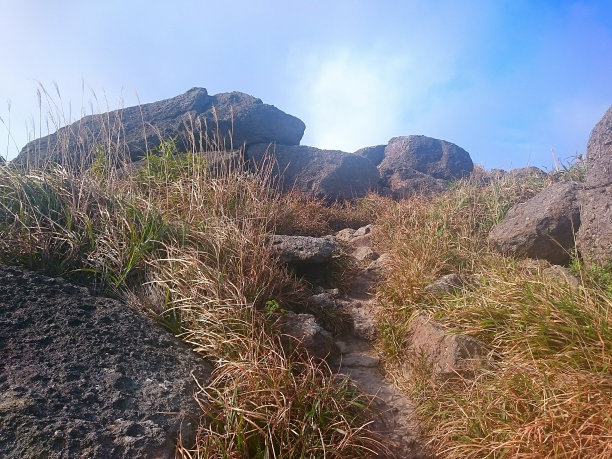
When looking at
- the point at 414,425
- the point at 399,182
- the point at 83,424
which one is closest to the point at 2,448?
the point at 83,424

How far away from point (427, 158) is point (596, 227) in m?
7.46

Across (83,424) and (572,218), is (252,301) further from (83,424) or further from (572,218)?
(572,218)

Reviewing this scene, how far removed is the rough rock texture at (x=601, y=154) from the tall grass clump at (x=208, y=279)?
3231 mm

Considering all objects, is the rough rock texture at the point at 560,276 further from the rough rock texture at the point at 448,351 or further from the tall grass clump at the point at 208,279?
the tall grass clump at the point at 208,279

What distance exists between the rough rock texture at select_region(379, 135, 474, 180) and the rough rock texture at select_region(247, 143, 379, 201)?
138 cm

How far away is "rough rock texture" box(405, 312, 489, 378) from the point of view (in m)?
3.68

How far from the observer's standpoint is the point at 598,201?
17.2ft

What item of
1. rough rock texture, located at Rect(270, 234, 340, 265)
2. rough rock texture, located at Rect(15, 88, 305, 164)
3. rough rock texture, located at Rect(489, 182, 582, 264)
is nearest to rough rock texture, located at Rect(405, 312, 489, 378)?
rough rock texture, located at Rect(270, 234, 340, 265)

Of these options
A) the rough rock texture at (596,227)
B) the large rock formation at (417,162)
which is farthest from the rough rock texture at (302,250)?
the large rock formation at (417,162)

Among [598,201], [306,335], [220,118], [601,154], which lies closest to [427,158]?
[220,118]

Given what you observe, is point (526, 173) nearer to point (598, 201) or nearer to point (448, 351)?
point (598, 201)

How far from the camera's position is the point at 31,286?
3816mm

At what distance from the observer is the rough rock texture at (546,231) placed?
5625 millimetres

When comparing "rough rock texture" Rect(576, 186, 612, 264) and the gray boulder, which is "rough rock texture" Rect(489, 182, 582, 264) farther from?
the gray boulder
